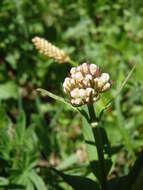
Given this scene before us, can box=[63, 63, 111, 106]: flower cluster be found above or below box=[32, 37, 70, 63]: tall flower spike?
below

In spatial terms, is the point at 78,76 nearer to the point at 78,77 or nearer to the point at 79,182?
the point at 78,77

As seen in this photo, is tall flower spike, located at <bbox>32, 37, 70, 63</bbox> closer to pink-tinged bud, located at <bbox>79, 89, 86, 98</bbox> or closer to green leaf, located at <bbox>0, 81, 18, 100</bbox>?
pink-tinged bud, located at <bbox>79, 89, 86, 98</bbox>

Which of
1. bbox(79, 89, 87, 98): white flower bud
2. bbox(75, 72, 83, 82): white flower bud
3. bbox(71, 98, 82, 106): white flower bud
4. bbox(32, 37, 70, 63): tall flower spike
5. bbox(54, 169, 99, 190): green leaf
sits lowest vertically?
bbox(54, 169, 99, 190): green leaf

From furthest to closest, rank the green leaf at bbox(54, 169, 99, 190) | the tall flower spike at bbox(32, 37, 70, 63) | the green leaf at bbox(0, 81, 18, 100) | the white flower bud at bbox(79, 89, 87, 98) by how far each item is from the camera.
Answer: the green leaf at bbox(0, 81, 18, 100)
the tall flower spike at bbox(32, 37, 70, 63)
the green leaf at bbox(54, 169, 99, 190)
the white flower bud at bbox(79, 89, 87, 98)

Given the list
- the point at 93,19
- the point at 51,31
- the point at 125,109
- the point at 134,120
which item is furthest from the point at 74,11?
the point at 134,120

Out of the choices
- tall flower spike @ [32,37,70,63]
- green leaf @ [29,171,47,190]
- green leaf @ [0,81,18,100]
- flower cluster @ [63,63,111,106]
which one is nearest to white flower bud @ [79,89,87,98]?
flower cluster @ [63,63,111,106]

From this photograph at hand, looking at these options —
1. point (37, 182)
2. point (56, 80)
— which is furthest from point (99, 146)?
point (56, 80)

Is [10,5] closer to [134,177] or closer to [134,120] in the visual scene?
[134,120]
